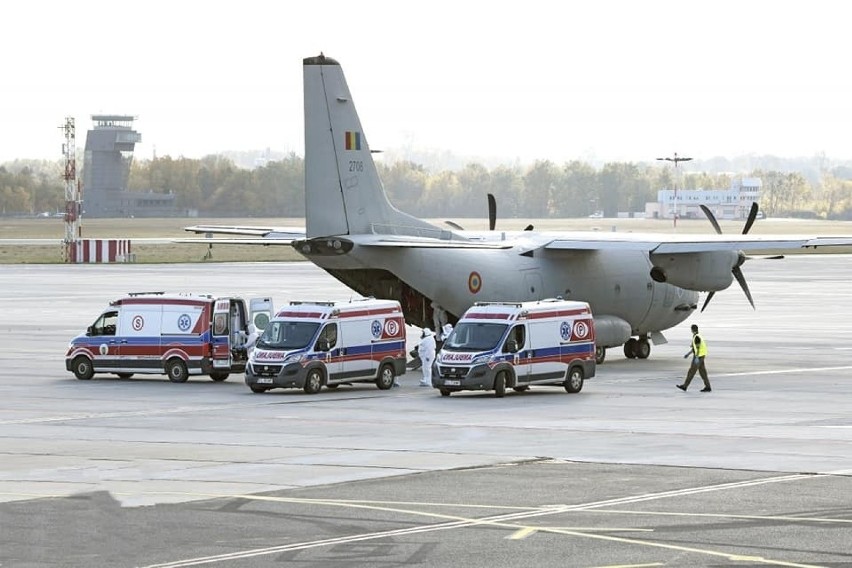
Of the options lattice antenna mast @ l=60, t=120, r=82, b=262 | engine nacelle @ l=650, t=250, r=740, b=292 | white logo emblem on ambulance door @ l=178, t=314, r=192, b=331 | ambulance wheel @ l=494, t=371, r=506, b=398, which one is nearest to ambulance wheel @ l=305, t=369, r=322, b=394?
ambulance wheel @ l=494, t=371, r=506, b=398

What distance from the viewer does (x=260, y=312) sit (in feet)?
158

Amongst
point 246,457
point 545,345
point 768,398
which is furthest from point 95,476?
point 768,398

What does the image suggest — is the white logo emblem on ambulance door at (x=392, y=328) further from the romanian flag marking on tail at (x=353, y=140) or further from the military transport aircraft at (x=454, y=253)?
the romanian flag marking on tail at (x=353, y=140)

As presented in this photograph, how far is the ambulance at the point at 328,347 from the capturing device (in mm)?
40875

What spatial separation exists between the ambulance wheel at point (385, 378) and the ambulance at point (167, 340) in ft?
15.8

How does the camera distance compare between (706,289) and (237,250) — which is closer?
(706,289)

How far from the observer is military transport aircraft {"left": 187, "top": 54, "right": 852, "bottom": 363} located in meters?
47.0

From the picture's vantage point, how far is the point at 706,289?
51438 mm

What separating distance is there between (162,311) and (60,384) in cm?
372

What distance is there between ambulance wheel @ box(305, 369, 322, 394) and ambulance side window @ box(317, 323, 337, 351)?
667 mm

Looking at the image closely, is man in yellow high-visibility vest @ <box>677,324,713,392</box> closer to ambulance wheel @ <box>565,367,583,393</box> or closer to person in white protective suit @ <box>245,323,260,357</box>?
ambulance wheel @ <box>565,367,583,393</box>

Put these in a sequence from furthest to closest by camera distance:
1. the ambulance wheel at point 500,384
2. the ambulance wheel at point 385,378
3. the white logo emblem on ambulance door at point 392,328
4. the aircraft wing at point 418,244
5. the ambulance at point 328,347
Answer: the aircraft wing at point 418,244
the white logo emblem on ambulance door at point 392,328
the ambulance wheel at point 385,378
the ambulance at point 328,347
the ambulance wheel at point 500,384

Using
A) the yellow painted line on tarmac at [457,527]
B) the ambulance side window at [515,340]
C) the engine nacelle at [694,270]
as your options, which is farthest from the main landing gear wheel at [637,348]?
the yellow painted line on tarmac at [457,527]

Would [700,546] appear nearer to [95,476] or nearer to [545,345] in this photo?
[95,476]
